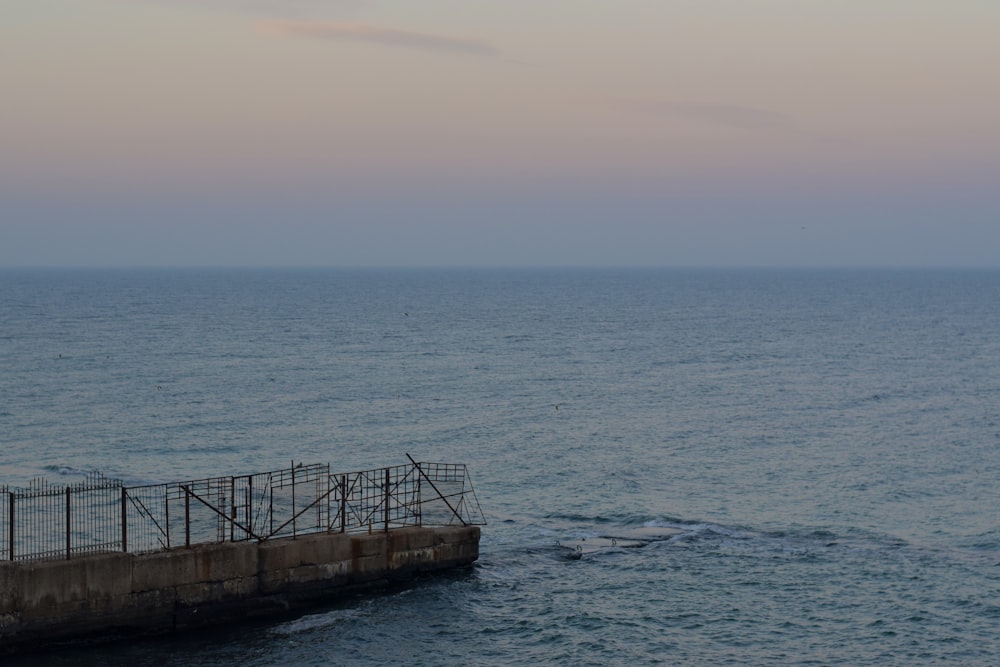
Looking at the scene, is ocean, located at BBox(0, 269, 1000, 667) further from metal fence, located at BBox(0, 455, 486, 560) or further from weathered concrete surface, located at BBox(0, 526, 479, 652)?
metal fence, located at BBox(0, 455, 486, 560)

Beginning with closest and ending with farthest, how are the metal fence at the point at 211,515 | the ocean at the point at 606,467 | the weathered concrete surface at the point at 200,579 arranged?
1. the weathered concrete surface at the point at 200,579
2. the ocean at the point at 606,467
3. the metal fence at the point at 211,515

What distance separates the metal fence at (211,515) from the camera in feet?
133

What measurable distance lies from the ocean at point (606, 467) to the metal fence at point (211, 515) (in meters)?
3.07

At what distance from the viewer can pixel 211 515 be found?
46.3 m

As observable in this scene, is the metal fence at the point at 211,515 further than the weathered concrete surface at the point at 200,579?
Yes

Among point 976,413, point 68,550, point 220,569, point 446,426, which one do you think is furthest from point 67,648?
point 976,413

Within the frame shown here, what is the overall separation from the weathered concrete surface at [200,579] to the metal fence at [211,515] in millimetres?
899

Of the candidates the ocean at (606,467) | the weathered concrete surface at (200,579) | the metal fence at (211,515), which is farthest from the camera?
the metal fence at (211,515)

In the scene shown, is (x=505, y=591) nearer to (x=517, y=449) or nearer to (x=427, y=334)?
(x=517, y=449)

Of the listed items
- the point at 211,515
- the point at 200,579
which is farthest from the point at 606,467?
the point at 200,579

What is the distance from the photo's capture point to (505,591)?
137ft

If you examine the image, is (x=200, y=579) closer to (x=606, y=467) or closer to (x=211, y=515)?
(x=211, y=515)

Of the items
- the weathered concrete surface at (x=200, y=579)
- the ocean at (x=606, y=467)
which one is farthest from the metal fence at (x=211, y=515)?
the ocean at (x=606, y=467)

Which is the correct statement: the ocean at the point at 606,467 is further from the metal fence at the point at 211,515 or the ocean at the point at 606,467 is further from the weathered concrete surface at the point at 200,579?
the metal fence at the point at 211,515
